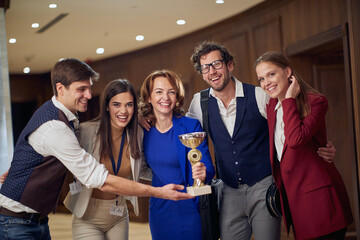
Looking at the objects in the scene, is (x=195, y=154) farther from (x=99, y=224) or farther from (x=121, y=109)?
(x=99, y=224)

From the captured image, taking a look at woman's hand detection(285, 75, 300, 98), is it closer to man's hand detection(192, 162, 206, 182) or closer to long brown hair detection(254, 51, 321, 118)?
long brown hair detection(254, 51, 321, 118)

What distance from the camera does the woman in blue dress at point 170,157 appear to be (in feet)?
9.41

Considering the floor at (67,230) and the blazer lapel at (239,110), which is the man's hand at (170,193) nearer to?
the blazer lapel at (239,110)

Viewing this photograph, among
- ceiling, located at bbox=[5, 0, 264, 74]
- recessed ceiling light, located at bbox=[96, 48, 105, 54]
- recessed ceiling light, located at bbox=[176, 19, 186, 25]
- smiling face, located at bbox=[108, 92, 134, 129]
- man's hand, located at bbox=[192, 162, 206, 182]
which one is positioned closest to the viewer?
man's hand, located at bbox=[192, 162, 206, 182]

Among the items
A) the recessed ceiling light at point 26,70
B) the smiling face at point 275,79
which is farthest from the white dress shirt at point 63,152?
the recessed ceiling light at point 26,70

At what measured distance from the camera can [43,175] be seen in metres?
2.50

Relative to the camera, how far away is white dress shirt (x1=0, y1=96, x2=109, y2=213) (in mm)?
2463

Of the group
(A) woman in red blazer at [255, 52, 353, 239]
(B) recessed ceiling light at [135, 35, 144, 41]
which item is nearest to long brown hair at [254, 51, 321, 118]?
(A) woman in red blazer at [255, 52, 353, 239]

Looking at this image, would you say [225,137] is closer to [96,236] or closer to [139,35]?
[96,236]

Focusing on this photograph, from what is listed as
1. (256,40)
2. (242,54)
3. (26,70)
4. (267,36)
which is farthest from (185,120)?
(26,70)

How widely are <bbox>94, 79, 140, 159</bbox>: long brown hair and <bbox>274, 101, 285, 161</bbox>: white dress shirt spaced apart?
88cm

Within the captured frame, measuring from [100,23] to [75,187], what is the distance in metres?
4.83

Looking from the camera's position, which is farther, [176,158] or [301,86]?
[176,158]

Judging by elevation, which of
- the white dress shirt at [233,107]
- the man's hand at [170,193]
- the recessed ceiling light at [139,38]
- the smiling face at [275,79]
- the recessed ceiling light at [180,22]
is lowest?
the man's hand at [170,193]
